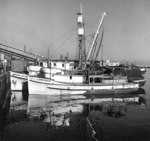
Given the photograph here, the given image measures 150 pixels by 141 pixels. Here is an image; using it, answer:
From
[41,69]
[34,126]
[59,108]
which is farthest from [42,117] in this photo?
[41,69]

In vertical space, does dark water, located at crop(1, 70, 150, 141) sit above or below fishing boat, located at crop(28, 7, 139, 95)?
below

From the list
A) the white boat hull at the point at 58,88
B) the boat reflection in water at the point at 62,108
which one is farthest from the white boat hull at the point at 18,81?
the boat reflection in water at the point at 62,108

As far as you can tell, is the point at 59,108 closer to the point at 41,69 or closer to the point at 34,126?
the point at 34,126

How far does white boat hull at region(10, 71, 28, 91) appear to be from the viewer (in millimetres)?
35969

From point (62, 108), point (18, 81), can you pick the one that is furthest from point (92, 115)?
point (18, 81)

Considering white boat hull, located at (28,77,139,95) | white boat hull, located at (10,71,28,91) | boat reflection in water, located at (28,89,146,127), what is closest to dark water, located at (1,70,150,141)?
boat reflection in water, located at (28,89,146,127)

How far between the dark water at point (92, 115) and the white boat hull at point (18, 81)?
540cm

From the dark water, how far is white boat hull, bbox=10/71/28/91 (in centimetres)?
540

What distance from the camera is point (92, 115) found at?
22359mm

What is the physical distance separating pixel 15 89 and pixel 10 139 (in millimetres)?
23698

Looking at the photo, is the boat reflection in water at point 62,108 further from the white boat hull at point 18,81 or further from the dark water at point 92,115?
the white boat hull at point 18,81

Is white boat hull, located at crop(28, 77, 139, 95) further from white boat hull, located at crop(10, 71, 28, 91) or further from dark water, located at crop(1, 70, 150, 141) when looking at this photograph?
white boat hull, located at crop(10, 71, 28, 91)

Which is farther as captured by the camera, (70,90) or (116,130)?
(70,90)

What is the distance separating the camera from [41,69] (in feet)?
123
